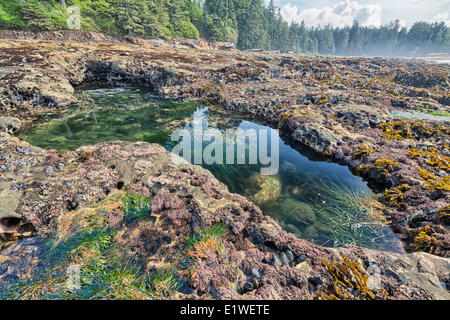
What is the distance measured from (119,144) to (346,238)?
35.9 ft

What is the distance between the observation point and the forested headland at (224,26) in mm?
36281

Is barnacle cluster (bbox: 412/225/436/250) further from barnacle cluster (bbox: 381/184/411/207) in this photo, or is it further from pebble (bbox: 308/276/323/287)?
pebble (bbox: 308/276/323/287)

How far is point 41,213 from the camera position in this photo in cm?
598

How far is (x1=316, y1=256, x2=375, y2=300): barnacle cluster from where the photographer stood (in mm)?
3957

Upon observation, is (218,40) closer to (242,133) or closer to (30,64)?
(30,64)

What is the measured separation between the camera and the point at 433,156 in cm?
1017

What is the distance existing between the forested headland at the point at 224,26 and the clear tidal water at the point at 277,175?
34722 mm

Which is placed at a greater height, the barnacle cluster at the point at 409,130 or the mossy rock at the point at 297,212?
the barnacle cluster at the point at 409,130

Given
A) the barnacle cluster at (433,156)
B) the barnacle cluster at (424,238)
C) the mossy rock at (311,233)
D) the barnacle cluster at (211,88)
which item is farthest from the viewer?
the barnacle cluster at (211,88)

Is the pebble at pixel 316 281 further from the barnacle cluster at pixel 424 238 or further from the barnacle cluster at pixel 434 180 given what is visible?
the barnacle cluster at pixel 434 180

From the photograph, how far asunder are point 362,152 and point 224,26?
286 ft

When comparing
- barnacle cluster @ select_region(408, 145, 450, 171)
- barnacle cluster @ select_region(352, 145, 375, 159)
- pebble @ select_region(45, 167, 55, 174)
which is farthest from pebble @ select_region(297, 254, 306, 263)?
barnacle cluster @ select_region(408, 145, 450, 171)

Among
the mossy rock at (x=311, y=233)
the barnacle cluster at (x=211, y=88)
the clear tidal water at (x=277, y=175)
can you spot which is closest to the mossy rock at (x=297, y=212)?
the clear tidal water at (x=277, y=175)
